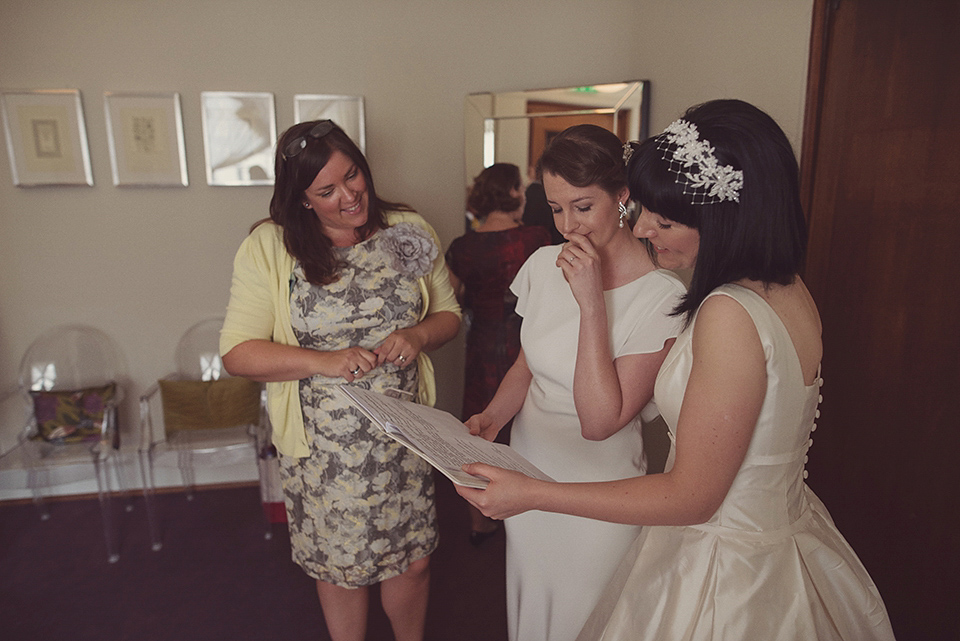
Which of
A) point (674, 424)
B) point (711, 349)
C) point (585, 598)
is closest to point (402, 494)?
point (585, 598)

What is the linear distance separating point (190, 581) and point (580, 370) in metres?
2.22

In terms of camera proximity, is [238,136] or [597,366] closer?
[597,366]

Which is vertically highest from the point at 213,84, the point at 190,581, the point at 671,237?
the point at 213,84

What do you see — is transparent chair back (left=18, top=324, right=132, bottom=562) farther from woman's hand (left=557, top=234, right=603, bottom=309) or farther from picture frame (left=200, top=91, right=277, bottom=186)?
woman's hand (left=557, top=234, right=603, bottom=309)

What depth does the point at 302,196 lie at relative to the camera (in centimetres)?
179

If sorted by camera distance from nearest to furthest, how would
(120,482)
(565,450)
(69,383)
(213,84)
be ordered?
(565,450) < (213,84) < (69,383) < (120,482)

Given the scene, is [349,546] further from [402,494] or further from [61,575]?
[61,575]

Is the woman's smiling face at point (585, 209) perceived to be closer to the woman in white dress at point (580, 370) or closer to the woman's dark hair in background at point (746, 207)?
the woman in white dress at point (580, 370)

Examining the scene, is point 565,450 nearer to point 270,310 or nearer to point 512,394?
point 512,394

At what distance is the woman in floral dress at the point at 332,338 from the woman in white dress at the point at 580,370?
1.26 feet

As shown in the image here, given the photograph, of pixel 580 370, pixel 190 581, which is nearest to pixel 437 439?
pixel 580 370

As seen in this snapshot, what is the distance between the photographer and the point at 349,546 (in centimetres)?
183

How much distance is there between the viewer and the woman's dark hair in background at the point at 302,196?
1.73 metres

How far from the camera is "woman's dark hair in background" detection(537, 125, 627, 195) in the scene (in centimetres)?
133
